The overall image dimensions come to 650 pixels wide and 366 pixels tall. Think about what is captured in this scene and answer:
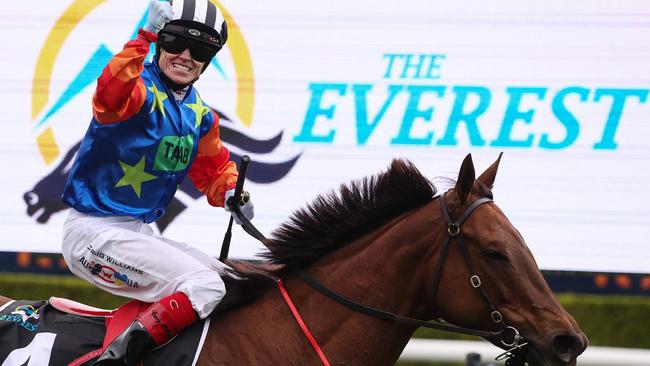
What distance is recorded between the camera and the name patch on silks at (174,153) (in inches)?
128

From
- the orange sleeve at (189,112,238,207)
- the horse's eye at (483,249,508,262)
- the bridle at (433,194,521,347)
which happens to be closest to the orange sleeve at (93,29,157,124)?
the orange sleeve at (189,112,238,207)

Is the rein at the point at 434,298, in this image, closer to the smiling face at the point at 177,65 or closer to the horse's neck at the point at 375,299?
the horse's neck at the point at 375,299

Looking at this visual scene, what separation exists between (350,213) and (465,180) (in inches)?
16.3

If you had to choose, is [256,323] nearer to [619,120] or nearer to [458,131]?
[458,131]

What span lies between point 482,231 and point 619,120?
3031mm

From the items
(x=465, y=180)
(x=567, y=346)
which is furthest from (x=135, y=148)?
(x=567, y=346)

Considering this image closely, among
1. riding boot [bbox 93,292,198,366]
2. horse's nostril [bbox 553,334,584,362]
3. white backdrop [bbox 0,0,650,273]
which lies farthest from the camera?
white backdrop [bbox 0,0,650,273]

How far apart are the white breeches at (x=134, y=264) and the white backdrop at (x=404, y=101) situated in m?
2.51

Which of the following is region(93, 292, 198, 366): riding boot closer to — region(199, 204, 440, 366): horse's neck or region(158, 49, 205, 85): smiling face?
region(199, 204, 440, 366): horse's neck

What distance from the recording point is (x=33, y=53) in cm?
605

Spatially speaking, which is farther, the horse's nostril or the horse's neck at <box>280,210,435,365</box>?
the horse's neck at <box>280,210,435,365</box>

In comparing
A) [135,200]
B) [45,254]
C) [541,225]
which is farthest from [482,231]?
[45,254]

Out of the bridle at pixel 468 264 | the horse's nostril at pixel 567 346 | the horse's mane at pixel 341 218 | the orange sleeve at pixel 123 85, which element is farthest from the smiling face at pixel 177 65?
the horse's nostril at pixel 567 346

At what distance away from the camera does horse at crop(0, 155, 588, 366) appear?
9.49 ft
